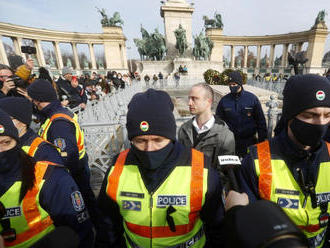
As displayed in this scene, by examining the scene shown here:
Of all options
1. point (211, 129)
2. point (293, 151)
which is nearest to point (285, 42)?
point (211, 129)

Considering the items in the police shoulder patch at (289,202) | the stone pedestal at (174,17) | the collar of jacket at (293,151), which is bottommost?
the police shoulder patch at (289,202)

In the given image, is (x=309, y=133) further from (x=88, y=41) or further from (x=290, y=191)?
(x=88, y=41)

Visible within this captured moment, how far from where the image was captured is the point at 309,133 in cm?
136

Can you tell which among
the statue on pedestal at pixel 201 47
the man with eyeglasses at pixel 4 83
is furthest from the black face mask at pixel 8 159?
A: the statue on pedestal at pixel 201 47

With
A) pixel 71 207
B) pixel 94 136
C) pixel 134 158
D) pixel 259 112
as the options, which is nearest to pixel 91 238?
pixel 71 207

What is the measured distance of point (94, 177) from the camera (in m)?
4.38

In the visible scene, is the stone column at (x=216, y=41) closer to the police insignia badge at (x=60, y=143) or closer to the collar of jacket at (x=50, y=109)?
the collar of jacket at (x=50, y=109)

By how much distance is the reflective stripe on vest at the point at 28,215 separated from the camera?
4.27ft

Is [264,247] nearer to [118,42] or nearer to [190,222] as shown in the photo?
[190,222]

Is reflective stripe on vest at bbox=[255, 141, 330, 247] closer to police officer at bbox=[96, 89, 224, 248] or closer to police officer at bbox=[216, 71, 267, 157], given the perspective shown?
police officer at bbox=[96, 89, 224, 248]

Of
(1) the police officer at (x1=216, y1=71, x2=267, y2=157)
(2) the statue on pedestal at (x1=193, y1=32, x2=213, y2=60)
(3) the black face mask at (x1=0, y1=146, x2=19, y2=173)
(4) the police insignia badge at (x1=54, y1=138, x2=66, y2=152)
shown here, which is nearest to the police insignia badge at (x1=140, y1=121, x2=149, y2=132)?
(3) the black face mask at (x1=0, y1=146, x2=19, y2=173)

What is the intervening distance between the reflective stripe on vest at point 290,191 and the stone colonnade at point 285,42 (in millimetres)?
46085

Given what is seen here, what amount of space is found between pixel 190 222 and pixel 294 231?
933mm

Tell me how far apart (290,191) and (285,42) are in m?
53.4
